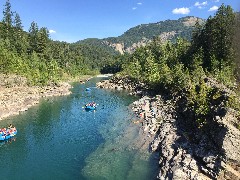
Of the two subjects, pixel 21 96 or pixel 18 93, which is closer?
pixel 21 96

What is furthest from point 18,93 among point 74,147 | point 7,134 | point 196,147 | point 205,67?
point 196,147

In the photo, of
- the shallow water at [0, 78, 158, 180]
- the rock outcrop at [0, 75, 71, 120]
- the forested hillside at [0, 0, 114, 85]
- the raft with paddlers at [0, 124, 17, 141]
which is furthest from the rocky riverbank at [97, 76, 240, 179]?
the forested hillside at [0, 0, 114, 85]

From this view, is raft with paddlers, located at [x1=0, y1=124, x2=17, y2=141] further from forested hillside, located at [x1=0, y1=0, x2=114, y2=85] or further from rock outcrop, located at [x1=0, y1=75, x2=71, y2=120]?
forested hillside, located at [x1=0, y1=0, x2=114, y2=85]

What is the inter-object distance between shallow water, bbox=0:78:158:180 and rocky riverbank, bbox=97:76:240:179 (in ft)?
11.1

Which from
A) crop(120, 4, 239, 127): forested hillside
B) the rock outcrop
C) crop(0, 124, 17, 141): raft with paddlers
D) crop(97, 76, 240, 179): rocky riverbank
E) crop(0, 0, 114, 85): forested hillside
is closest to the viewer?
crop(97, 76, 240, 179): rocky riverbank

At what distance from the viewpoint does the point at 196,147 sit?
4244 centimetres

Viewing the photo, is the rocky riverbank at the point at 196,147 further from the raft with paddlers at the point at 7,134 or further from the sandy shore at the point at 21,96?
the sandy shore at the point at 21,96

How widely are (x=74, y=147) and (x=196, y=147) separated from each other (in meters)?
22.6

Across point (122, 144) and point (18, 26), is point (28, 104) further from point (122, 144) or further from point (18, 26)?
point (18, 26)

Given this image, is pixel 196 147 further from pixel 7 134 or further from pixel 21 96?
pixel 21 96

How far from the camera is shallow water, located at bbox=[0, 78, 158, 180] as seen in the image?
42.8 metres

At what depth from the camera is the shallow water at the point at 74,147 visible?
42812 mm

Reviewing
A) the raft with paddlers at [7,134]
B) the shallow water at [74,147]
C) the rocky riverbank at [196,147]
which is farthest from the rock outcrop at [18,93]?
the rocky riverbank at [196,147]

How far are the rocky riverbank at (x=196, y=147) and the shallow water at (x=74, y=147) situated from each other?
3396 millimetres
